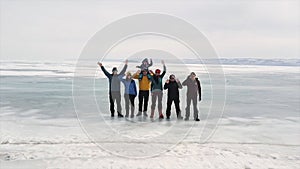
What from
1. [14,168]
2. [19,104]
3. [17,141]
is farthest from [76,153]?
[19,104]

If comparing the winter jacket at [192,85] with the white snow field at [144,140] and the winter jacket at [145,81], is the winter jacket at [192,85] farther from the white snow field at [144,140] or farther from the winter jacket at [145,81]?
the winter jacket at [145,81]

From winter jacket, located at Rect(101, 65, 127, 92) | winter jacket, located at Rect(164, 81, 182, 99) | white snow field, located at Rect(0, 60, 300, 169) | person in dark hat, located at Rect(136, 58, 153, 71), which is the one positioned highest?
person in dark hat, located at Rect(136, 58, 153, 71)

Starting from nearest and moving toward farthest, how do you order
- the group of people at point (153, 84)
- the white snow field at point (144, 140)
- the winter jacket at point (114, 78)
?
the white snow field at point (144, 140) → the group of people at point (153, 84) → the winter jacket at point (114, 78)

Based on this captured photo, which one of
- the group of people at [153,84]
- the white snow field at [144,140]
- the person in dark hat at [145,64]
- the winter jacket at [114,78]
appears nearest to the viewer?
the white snow field at [144,140]

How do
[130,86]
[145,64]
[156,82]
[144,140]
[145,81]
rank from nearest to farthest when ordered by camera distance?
[144,140] → [145,64] → [156,82] → [145,81] → [130,86]

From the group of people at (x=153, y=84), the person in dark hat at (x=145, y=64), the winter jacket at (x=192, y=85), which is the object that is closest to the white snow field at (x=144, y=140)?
the group of people at (x=153, y=84)

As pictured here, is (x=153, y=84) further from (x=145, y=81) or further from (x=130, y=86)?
(x=130, y=86)

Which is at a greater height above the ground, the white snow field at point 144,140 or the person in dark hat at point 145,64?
the person in dark hat at point 145,64

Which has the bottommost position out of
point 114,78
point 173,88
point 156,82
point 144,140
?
point 144,140

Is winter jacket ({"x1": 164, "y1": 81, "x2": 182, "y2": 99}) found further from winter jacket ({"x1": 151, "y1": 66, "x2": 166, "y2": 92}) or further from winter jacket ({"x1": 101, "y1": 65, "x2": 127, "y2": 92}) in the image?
winter jacket ({"x1": 101, "y1": 65, "x2": 127, "y2": 92})

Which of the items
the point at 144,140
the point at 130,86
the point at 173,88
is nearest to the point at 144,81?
the point at 130,86

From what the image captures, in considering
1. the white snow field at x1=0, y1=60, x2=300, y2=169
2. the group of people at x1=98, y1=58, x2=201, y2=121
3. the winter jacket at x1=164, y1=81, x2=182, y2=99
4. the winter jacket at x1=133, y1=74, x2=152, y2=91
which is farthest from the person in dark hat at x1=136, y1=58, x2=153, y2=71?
the white snow field at x1=0, y1=60, x2=300, y2=169

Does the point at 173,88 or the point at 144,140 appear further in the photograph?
the point at 173,88

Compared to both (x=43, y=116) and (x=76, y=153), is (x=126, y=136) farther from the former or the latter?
(x=43, y=116)
